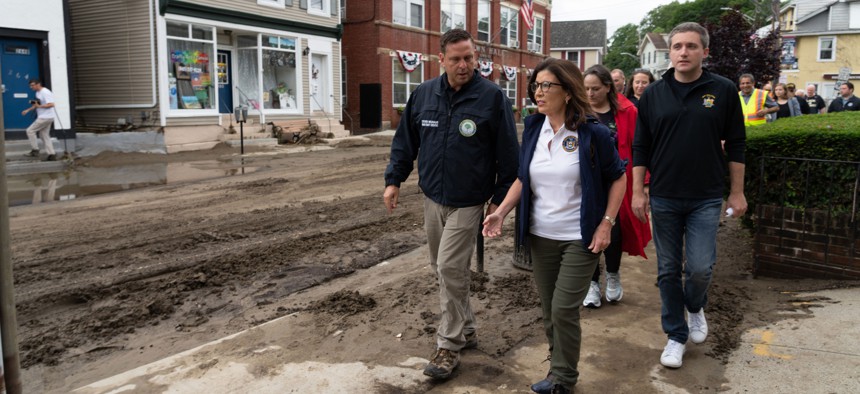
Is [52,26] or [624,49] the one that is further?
[624,49]

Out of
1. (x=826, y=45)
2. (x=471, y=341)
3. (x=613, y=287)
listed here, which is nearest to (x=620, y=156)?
(x=613, y=287)

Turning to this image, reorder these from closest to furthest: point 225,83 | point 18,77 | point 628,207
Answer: point 628,207 → point 18,77 → point 225,83

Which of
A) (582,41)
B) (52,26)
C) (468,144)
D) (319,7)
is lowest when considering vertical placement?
(468,144)

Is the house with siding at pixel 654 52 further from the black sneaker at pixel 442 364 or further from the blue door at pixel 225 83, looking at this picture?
the black sneaker at pixel 442 364

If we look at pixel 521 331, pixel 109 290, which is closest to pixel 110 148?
pixel 109 290

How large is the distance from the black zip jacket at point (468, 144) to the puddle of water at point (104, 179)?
30.4 feet

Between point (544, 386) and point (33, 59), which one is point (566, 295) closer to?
point (544, 386)

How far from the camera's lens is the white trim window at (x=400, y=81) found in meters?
30.3

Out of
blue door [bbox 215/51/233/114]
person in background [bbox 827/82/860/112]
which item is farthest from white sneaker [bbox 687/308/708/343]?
blue door [bbox 215/51/233/114]

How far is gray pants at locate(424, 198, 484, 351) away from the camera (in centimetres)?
430

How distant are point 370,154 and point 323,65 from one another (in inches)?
332

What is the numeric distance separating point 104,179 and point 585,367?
12.4m

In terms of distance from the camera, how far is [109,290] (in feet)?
20.6

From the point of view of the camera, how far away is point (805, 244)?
596 centimetres
